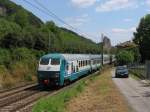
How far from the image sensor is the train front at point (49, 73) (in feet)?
121

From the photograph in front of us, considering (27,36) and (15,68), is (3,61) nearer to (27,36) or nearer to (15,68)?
(15,68)

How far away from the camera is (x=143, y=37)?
376 feet

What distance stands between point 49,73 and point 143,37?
80.5 meters

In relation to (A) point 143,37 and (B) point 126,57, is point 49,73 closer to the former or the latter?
(B) point 126,57

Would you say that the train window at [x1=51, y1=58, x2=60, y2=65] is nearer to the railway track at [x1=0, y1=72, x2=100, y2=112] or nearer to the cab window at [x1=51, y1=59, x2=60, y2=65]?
the cab window at [x1=51, y1=59, x2=60, y2=65]

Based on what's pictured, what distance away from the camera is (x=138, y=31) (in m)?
122

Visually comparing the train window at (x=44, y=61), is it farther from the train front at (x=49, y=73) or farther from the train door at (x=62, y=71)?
the train door at (x=62, y=71)

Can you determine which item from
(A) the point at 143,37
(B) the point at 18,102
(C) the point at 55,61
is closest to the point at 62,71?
(C) the point at 55,61

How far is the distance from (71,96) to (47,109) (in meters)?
7.17

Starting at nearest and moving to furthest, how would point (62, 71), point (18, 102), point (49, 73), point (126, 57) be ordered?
point (18, 102)
point (49, 73)
point (62, 71)
point (126, 57)

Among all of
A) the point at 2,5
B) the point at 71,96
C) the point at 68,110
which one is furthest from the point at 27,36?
the point at 2,5

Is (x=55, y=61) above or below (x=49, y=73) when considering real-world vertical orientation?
above

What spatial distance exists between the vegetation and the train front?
75317 mm

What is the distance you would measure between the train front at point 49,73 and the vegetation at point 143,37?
75317mm
